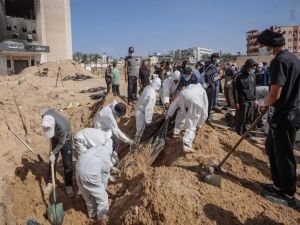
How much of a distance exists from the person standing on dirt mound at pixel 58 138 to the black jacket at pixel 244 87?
3.38m

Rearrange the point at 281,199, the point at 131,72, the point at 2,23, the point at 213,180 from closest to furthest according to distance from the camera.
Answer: the point at 281,199
the point at 213,180
the point at 131,72
the point at 2,23

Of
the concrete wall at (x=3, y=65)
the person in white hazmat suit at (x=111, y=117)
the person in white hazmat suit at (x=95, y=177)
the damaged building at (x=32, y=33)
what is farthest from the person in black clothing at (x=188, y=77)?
the concrete wall at (x=3, y=65)

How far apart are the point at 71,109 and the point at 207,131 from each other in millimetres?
6729

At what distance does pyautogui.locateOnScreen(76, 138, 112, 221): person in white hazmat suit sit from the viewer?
13.9 feet

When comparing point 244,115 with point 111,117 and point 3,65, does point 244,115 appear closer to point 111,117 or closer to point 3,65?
point 111,117

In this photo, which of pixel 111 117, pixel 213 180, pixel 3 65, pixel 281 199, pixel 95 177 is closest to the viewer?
pixel 281 199

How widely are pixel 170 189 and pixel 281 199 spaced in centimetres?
129

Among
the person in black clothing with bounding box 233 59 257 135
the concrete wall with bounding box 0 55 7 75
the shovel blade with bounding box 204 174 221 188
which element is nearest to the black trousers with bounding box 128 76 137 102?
the person in black clothing with bounding box 233 59 257 135

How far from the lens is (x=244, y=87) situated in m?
6.25

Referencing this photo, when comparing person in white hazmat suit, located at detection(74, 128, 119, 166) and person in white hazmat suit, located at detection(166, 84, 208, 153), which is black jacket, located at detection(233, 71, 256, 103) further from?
person in white hazmat suit, located at detection(74, 128, 119, 166)

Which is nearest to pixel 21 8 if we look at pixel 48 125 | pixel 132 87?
pixel 132 87

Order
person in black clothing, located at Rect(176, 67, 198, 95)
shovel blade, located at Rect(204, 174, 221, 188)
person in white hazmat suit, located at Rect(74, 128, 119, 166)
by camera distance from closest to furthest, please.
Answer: shovel blade, located at Rect(204, 174, 221, 188) < person in white hazmat suit, located at Rect(74, 128, 119, 166) < person in black clothing, located at Rect(176, 67, 198, 95)

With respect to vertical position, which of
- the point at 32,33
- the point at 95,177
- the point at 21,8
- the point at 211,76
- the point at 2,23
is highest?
the point at 21,8

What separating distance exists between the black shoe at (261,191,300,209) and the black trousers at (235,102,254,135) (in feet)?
9.22
